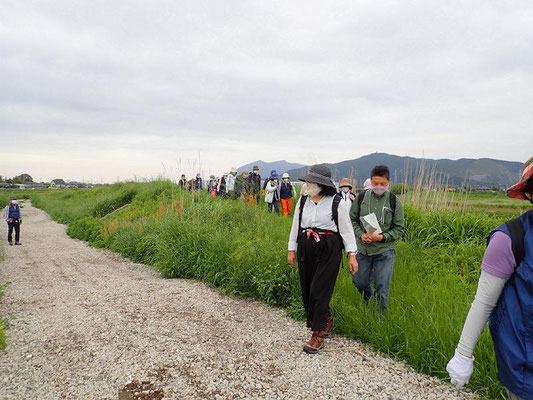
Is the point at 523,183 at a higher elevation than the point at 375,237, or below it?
higher

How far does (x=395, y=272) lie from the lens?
18.0 ft

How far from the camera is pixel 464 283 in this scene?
5398mm

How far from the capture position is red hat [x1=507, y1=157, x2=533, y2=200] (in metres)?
1.53

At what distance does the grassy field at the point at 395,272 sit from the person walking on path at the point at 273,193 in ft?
5.96

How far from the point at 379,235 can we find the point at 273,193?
7884 mm

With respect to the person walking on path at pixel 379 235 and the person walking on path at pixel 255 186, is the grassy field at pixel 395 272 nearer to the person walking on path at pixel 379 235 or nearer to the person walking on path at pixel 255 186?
the person walking on path at pixel 379 235

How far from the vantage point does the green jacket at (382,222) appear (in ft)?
13.4

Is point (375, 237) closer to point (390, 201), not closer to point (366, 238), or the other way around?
point (366, 238)

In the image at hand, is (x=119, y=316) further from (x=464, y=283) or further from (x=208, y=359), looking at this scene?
(x=464, y=283)

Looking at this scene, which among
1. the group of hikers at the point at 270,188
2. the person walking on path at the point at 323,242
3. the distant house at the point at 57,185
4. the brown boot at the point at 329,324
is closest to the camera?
the person walking on path at the point at 323,242

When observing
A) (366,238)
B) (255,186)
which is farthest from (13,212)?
(366,238)

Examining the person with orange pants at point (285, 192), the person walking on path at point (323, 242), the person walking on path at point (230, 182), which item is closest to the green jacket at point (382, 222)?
the person walking on path at point (323, 242)

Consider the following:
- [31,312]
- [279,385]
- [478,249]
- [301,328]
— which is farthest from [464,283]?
[31,312]

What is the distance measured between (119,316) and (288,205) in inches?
319
